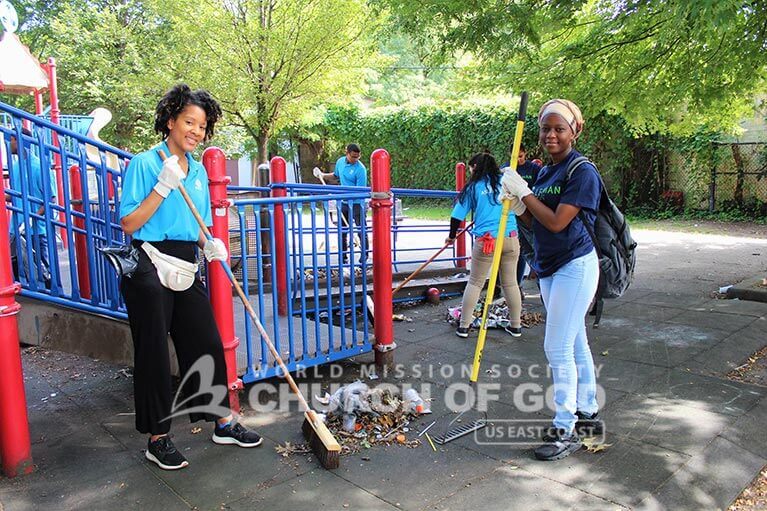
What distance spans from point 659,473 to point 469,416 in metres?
1.16

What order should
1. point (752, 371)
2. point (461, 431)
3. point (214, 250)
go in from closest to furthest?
point (214, 250), point (461, 431), point (752, 371)

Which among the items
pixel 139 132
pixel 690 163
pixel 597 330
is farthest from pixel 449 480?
pixel 139 132

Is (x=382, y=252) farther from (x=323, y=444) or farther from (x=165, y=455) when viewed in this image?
(x=165, y=455)

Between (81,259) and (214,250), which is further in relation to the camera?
(81,259)

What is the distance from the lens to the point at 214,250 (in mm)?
3359

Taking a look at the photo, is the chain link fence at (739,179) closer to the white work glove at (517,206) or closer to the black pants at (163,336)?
the white work glove at (517,206)

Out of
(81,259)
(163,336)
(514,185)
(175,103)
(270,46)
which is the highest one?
(270,46)

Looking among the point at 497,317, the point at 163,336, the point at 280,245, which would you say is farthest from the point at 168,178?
the point at 497,317

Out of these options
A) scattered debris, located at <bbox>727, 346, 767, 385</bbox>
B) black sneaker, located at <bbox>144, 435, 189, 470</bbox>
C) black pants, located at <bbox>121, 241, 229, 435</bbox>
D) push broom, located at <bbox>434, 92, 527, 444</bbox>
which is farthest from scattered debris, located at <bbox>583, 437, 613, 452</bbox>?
black sneaker, located at <bbox>144, 435, 189, 470</bbox>

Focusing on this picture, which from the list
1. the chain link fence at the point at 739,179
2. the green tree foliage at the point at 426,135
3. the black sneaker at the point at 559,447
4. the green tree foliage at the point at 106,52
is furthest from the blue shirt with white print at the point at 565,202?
the green tree foliage at the point at 426,135

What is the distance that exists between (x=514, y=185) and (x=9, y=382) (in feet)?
9.02

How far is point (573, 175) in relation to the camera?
3.09 meters

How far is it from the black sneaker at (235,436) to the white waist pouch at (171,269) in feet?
2.88

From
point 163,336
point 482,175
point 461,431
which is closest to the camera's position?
point 163,336
